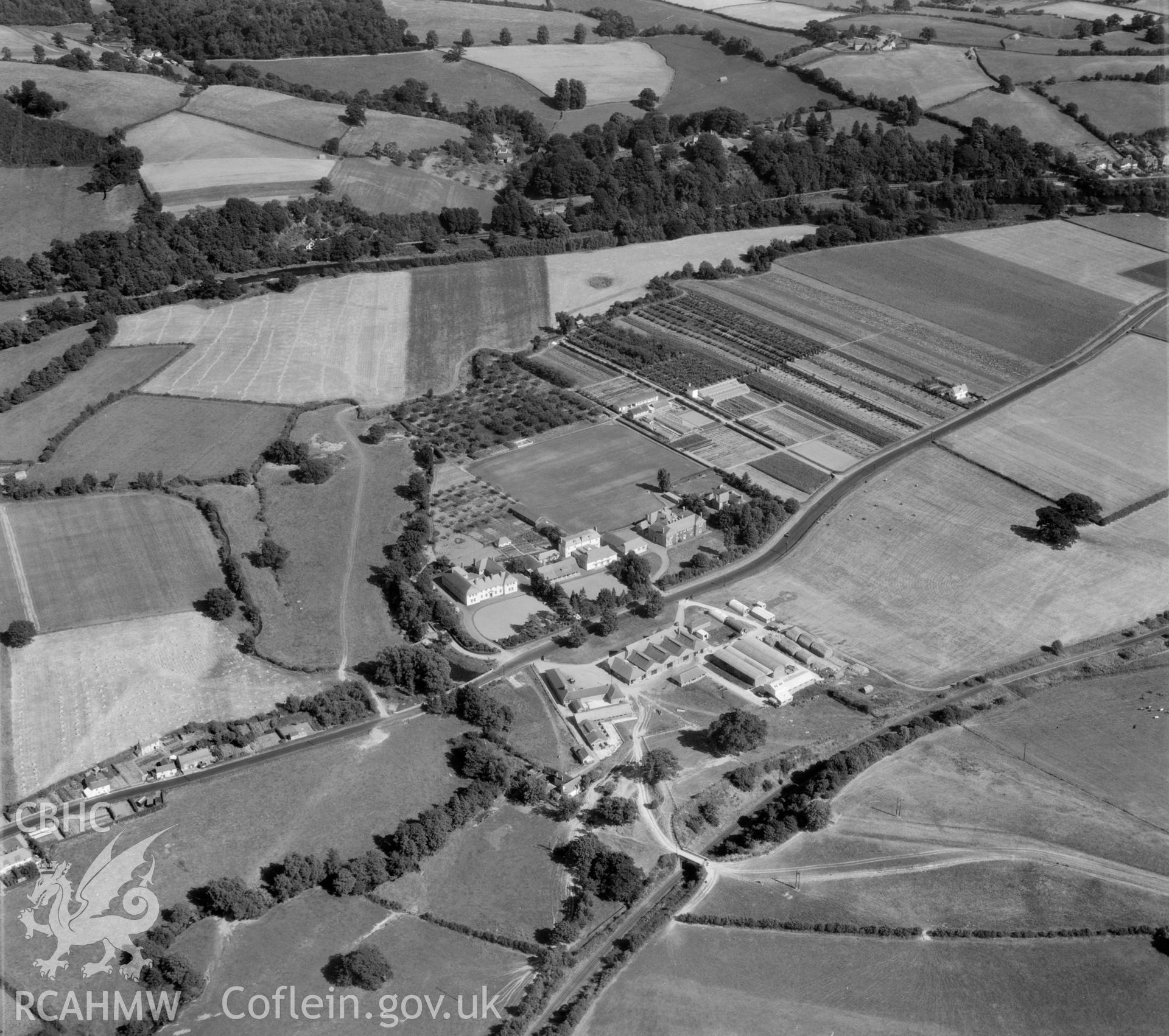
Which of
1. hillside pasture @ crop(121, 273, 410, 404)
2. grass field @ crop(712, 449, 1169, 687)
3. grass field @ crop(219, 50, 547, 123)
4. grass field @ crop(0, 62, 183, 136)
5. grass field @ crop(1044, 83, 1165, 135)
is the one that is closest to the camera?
grass field @ crop(712, 449, 1169, 687)

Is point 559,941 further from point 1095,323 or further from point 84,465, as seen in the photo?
point 1095,323

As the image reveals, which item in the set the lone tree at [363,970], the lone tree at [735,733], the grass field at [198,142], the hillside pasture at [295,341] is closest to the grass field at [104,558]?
the hillside pasture at [295,341]

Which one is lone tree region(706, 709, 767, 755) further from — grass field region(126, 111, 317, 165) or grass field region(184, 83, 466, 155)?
grass field region(126, 111, 317, 165)

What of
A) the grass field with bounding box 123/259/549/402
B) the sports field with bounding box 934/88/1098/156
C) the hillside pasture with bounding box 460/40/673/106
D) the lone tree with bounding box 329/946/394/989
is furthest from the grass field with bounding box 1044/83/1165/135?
the lone tree with bounding box 329/946/394/989

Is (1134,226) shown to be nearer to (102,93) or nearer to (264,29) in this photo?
(102,93)

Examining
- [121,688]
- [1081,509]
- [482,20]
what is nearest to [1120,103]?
[482,20]

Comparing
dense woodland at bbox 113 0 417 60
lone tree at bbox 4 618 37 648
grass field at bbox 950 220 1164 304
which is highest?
dense woodland at bbox 113 0 417 60
